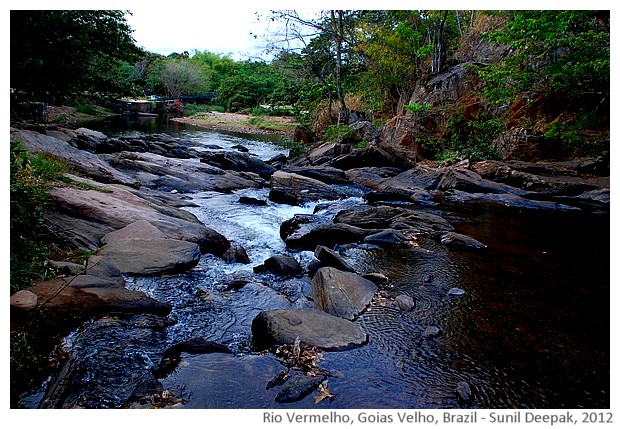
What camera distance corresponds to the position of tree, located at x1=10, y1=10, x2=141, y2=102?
867 centimetres

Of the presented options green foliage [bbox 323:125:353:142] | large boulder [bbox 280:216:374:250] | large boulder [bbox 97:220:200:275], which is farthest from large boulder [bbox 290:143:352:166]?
large boulder [bbox 97:220:200:275]

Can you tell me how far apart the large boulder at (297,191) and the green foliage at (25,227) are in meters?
7.26

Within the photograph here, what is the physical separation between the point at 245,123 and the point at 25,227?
4285 cm

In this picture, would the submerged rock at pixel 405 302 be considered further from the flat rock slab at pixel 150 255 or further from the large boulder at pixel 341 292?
the flat rock slab at pixel 150 255

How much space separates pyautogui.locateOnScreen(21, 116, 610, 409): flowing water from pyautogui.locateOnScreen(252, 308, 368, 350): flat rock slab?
0.51 ft

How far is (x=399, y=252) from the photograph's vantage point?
802cm

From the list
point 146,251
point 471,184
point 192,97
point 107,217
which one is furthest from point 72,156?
point 192,97

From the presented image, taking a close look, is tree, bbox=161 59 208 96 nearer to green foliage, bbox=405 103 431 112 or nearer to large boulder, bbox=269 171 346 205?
green foliage, bbox=405 103 431 112

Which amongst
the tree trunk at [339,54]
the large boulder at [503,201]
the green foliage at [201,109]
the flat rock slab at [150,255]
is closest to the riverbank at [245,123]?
the green foliage at [201,109]

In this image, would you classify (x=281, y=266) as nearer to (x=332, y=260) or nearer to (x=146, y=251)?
(x=332, y=260)

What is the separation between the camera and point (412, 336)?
495 centimetres

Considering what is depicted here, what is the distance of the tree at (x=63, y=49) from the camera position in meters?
8.67

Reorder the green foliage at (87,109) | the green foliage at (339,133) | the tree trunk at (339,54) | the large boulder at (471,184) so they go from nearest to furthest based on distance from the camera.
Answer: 1. the large boulder at (471,184)
2. the green foliage at (339,133)
3. the tree trunk at (339,54)
4. the green foliage at (87,109)
